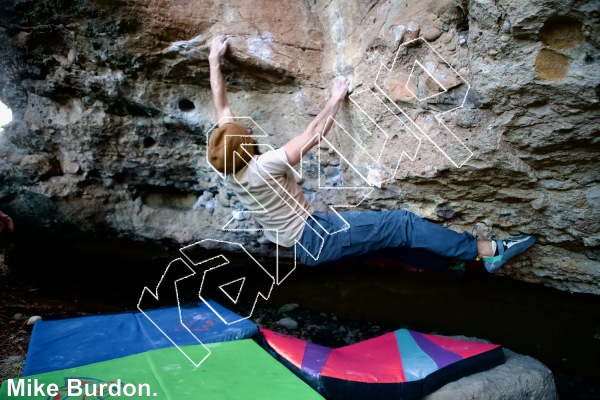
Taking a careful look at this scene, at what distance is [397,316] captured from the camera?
301 centimetres

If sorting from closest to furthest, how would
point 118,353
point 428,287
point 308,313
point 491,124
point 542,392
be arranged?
point 118,353 < point 491,124 < point 542,392 < point 428,287 < point 308,313

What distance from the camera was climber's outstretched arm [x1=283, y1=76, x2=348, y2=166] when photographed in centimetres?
199

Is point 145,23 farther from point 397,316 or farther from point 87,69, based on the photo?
point 397,316

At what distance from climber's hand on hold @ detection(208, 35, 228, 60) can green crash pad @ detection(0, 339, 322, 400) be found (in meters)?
1.50

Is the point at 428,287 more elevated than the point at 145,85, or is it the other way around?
the point at 145,85

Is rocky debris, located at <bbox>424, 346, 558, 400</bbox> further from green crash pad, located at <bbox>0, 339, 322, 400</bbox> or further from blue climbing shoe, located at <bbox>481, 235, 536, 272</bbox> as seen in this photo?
green crash pad, located at <bbox>0, 339, 322, 400</bbox>

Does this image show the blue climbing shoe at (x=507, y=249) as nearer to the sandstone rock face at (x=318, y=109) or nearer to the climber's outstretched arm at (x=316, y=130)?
the sandstone rock face at (x=318, y=109)

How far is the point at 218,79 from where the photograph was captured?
2252 mm

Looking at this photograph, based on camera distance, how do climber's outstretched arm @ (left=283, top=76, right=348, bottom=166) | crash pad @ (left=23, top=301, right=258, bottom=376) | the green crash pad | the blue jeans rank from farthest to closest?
the blue jeans, climber's outstretched arm @ (left=283, top=76, right=348, bottom=166), crash pad @ (left=23, top=301, right=258, bottom=376), the green crash pad

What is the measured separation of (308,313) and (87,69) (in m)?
2.20

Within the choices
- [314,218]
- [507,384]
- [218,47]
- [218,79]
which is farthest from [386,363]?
[218,47]

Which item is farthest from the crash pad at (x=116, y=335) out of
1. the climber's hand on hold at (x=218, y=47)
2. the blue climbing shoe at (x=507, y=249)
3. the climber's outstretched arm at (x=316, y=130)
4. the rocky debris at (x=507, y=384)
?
the climber's hand on hold at (x=218, y=47)

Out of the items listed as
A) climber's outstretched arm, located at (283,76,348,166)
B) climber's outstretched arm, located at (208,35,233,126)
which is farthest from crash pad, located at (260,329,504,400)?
climber's outstretched arm, located at (208,35,233,126)

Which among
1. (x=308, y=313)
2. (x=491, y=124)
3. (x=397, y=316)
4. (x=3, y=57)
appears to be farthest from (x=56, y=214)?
(x=491, y=124)
